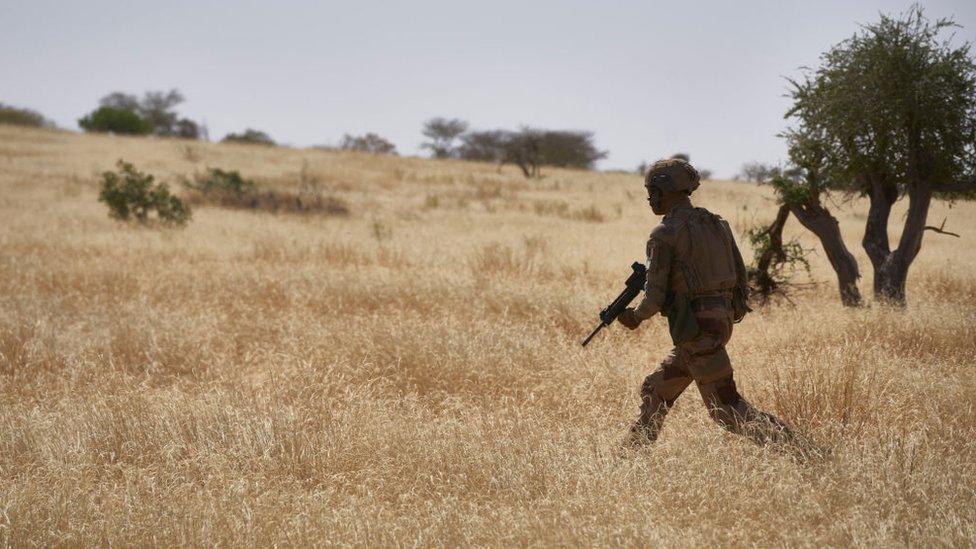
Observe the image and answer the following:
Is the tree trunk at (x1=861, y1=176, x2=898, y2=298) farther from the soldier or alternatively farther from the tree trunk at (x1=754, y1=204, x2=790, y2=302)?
the soldier

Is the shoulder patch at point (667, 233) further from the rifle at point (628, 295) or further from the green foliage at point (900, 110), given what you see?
the green foliage at point (900, 110)

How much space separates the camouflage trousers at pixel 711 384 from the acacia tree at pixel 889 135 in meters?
4.66

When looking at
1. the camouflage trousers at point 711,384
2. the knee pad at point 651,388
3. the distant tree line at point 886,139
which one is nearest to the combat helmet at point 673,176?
the camouflage trousers at point 711,384

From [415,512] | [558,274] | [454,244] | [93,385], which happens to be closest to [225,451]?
[415,512]

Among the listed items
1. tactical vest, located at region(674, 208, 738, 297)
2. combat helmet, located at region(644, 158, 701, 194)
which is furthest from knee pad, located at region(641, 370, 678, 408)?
combat helmet, located at region(644, 158, 701, 194)

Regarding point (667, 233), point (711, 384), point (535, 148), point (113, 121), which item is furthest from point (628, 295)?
point (113, 121)

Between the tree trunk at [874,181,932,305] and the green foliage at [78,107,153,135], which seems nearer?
the tree trunk at [874,181,932,305]

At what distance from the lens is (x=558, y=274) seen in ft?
30.5

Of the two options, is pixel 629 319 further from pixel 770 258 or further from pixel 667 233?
pixel 770 258

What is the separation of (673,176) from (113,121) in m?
60.2

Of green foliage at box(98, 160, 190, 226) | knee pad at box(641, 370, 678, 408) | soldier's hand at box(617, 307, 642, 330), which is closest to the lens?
soldier's hand at box(617, 307, 642, 330)

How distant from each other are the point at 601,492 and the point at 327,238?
10.4 m

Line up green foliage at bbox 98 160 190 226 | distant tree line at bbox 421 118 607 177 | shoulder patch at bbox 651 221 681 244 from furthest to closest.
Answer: distant tree line at bbox 421 118 607 177
green foliage at bbox 98 160 190 226
shoulder patch at bbox 651 221 681 244

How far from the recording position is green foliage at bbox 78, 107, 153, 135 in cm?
5347
